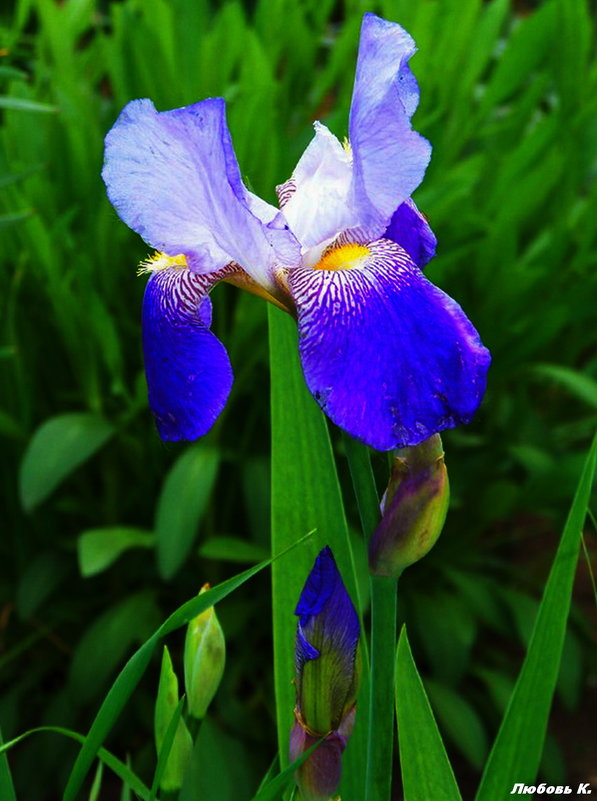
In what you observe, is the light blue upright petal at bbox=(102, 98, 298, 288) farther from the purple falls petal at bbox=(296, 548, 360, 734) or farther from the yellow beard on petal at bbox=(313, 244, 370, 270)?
the purple falls petal at bbox=(296, 548, 360, 734)

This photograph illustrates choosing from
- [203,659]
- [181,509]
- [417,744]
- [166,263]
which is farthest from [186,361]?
[181,509]

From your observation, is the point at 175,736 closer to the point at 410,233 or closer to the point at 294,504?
the point at 294,504

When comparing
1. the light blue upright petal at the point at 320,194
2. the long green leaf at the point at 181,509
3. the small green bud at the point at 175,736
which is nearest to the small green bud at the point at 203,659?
the small green bud at the point at 175,736

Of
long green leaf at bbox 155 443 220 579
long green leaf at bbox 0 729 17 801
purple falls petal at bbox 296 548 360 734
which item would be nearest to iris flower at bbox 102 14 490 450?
purple falls petal at bbox 296 548 360 734

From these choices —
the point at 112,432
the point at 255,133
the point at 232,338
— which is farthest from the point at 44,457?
the point at 255,133

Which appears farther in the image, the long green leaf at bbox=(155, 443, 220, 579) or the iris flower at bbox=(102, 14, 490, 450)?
the long green leaf at bbox=(155, 443, 220, 579)

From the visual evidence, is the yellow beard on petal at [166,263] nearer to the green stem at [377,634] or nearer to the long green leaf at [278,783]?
the green stem at [377,634]
